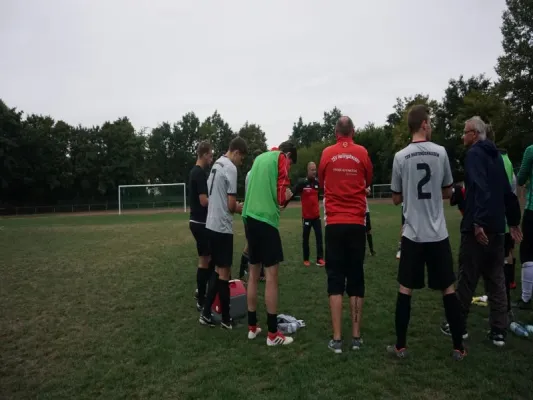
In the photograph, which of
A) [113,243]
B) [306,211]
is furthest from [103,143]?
[306,211]

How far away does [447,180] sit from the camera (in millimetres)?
3750

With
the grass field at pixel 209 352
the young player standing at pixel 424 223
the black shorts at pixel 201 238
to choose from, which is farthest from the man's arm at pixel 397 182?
the black shorts at pixel 201 238

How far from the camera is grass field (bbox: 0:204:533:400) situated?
10.7 ft

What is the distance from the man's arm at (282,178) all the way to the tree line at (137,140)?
109ft

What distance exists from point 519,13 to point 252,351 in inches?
1685

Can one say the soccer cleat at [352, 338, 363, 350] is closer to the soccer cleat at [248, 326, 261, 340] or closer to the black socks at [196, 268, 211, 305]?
the soccer cleat at [248, 326, 261, 340]

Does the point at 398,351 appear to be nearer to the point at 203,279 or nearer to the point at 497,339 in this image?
A: the point at 497,339

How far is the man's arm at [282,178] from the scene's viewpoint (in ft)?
14.4

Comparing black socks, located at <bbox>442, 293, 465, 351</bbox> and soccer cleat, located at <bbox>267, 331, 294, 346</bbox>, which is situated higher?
black socks, located at <bbox>442, 293, 465, 351</bbox>

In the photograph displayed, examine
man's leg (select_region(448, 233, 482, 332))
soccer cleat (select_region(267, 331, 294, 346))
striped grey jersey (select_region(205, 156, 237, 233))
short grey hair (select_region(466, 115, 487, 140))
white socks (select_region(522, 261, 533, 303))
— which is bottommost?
soccer cleat (select_region(267, 331, 294, 346))

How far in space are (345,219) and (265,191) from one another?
95 cm

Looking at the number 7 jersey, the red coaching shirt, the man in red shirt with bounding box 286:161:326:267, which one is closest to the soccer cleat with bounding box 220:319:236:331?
the red coaching shirt

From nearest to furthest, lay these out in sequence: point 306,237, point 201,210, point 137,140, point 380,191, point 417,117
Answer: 1. point 417,117
2. point 201,210
3. point 306,237
4. point 380,191
5. point 137,140

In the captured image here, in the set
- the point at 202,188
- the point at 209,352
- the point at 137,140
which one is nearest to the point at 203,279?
the point at 202,188
